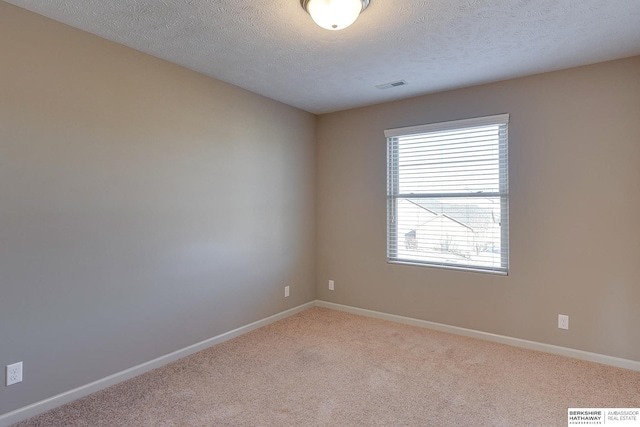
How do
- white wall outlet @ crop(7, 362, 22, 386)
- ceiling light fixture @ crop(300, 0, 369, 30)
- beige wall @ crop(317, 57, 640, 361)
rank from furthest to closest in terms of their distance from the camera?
beige wall @ crop(317, 57, 640, 361) → white wall outlet @ crop(7, 362, 22, 386) → ceiling light fixture @ crop(300, 0, 369, 30)

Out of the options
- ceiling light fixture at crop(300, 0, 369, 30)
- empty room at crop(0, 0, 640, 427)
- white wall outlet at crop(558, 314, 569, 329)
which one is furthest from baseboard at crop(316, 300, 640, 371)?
ceiling light fixture at crop(300, 0, 369, 30)

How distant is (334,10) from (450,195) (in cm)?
232

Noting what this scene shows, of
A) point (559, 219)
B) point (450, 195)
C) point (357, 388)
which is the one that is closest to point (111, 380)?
point (357, 388)

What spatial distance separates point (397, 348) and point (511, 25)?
268 centimetres

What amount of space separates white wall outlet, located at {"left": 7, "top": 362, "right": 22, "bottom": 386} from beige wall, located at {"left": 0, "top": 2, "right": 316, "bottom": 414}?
0.12 ft

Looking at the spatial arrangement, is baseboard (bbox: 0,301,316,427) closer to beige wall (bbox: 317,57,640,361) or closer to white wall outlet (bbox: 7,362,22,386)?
white wall outlet (bbox: 7,362,22,386)

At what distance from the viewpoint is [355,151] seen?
422cm

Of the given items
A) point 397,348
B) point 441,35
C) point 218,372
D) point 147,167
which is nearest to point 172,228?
point 147,167

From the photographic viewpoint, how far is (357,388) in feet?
8.09

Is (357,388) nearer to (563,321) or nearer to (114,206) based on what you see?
(563,321)

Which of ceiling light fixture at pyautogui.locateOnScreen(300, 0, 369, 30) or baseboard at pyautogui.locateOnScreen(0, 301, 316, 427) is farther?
baseboard at pyautogui.locateOnScreen(0, 301, 316, 427)

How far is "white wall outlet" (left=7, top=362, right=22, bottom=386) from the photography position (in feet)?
6.77

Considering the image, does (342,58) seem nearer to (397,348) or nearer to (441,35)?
(441,35)

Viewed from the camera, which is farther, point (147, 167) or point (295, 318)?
point (295, 318)
